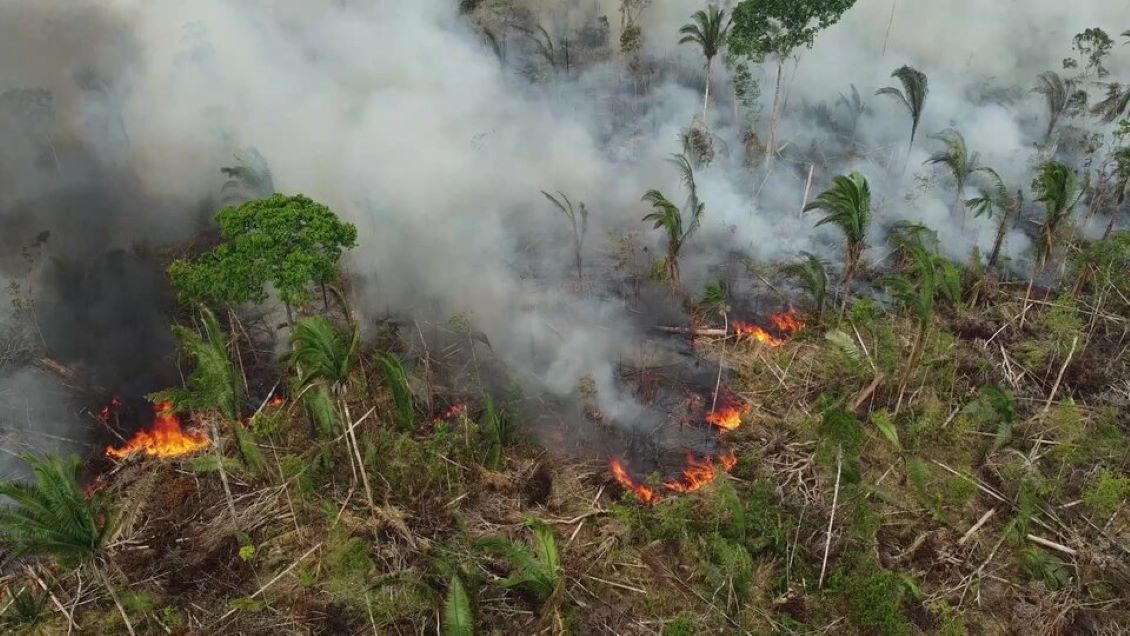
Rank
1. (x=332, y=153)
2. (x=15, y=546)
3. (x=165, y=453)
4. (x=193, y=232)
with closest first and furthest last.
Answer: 1. (x=15, y=546)
2. (x=165, y=453)
3. (x=193, y=232)
4. (x=332, y=153)

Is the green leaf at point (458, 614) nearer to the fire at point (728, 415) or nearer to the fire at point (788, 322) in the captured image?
the fire at point (728, 415)

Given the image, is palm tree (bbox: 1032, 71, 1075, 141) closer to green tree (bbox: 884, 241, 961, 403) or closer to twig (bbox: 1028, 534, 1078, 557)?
green tree (bbox: 884, 241, 961, 403)

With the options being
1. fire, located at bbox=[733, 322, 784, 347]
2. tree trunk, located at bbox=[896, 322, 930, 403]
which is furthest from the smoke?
tree trunk, located at bbox=[896, 322, 930, 403]

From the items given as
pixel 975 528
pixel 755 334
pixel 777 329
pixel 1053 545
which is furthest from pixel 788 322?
pixel 1053 545

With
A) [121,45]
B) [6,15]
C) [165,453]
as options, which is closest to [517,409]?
[165,453]

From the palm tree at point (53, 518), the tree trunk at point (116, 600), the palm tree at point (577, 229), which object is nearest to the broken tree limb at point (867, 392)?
the palm tree at point (577, 229)

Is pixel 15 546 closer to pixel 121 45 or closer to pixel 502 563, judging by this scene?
pixel 502 563

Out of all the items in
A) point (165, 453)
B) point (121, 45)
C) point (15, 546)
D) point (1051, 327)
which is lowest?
point (165, 453)
